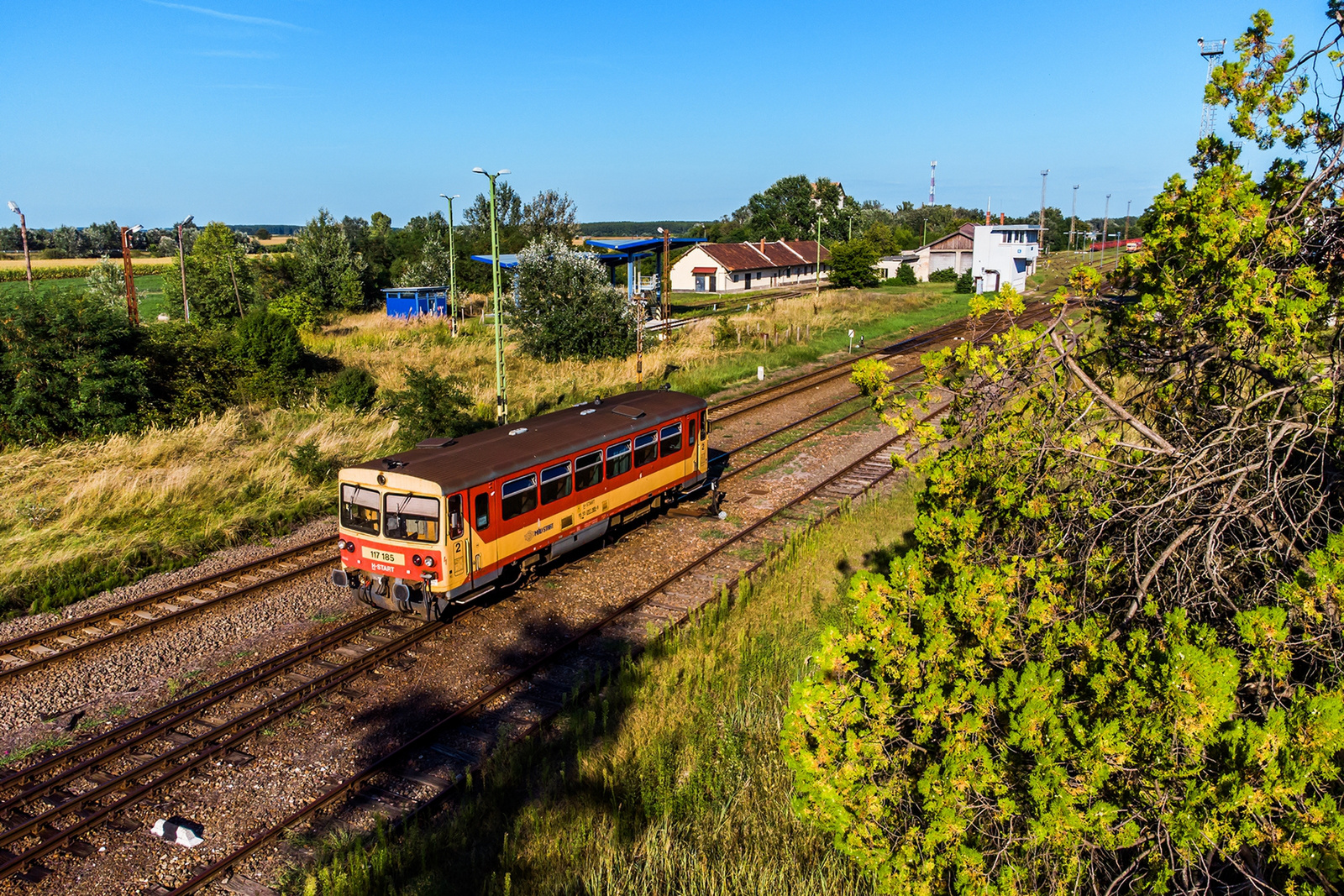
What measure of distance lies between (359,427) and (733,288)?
58.4 m

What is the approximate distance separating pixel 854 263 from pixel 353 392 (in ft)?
188

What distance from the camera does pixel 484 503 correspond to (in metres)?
13.0

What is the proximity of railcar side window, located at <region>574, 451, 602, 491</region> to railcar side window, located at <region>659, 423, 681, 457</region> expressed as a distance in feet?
7.18

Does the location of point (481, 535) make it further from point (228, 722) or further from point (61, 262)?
point (61, 262)

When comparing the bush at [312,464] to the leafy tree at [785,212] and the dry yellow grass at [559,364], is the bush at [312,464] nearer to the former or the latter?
the dry yellow grass at [559,364]

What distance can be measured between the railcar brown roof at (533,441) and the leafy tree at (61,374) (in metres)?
12.1

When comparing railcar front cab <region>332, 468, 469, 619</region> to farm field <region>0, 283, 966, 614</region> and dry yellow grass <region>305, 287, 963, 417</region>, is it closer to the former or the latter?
farm field <region>0, 283, 966, 614</region>

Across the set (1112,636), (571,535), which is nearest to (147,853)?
(571,535)

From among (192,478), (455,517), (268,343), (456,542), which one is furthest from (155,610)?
(268,343)

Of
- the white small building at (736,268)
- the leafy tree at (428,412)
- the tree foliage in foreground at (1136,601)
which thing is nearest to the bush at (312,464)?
the leafy tree at (428,412)

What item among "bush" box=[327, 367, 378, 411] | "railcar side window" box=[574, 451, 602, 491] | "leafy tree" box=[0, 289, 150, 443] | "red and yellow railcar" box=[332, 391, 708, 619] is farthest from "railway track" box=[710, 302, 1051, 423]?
"leafy tree" box=[0, 289, 150, 443]

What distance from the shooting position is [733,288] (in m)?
78.6

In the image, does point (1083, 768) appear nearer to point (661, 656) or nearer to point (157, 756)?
point (661, 656)

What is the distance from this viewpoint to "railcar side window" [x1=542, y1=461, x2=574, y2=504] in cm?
1423
